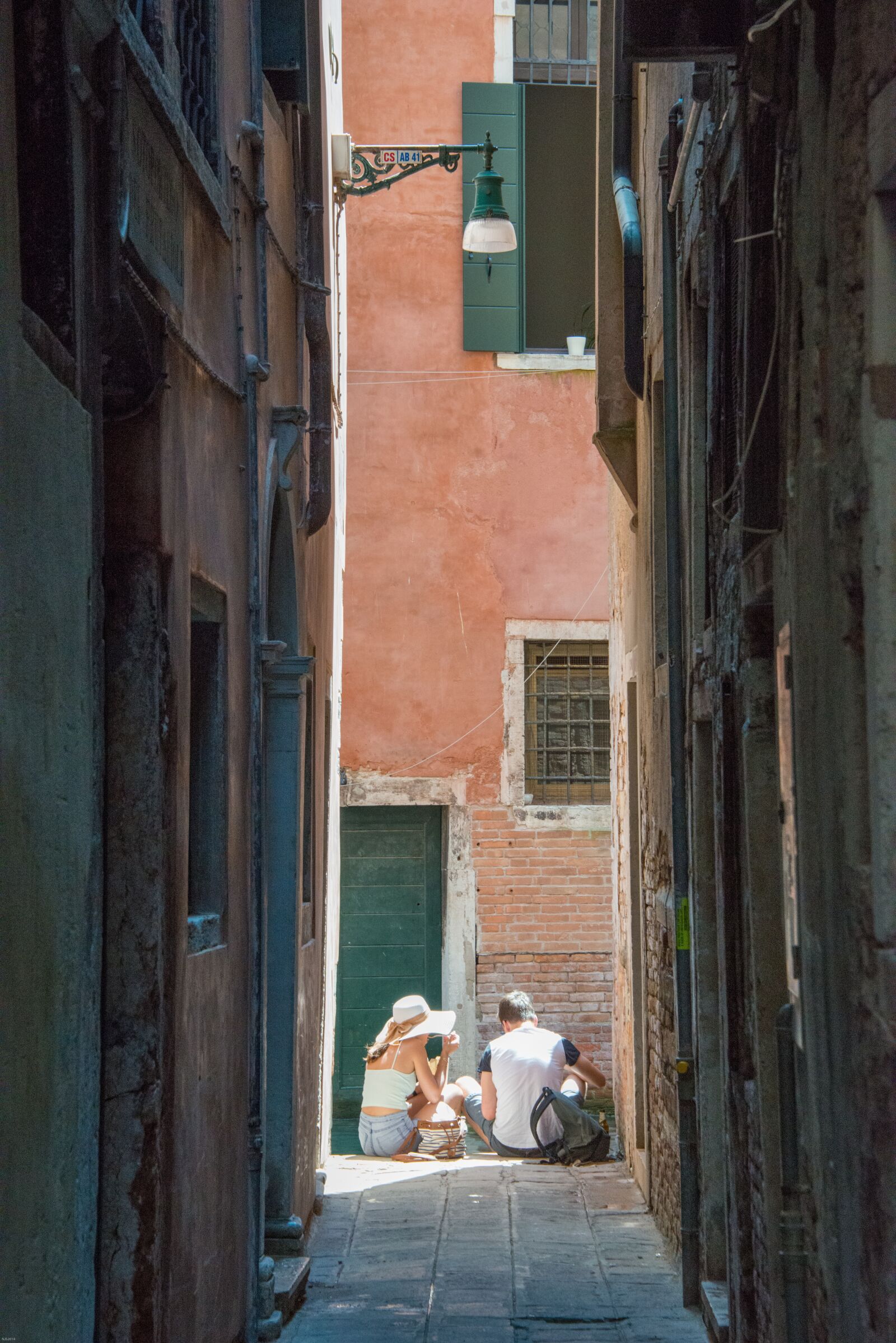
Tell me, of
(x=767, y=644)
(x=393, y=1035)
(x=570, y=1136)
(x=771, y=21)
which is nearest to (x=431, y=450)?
(x=393, y=1035)

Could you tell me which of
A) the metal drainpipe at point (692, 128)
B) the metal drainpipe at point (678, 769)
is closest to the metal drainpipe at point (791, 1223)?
the metal drainpipe at point (678, 769)

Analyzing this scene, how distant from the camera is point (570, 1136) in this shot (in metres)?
10.1

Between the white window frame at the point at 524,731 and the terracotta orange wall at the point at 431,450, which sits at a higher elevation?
the terracotta orange wall at the point at 431,450

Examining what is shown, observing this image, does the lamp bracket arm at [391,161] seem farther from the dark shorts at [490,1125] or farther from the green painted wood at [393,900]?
the green painted wood at [393,900]

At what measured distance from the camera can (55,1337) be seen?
127 inches

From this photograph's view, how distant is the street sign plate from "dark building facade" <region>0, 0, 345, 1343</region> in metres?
2.76

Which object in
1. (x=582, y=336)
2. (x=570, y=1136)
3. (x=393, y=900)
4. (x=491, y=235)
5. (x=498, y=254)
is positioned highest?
(x=498, y=254)

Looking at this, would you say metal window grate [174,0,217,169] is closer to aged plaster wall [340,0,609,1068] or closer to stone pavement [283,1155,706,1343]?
stone pavement [283,1155,706,1343]

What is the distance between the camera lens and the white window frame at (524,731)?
47.0 ft

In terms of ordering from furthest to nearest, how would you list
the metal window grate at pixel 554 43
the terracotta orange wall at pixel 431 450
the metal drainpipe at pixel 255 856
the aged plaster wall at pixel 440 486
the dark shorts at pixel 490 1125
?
the metal window grate at pixel 554 43
the terracotta orange wall at pixel 431 450
the aged plaster wall at pixel 440 486
the dark shorts at pixel 490 1125
the metal drainpipe at pixel 255 856

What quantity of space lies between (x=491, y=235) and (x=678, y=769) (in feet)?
17.5

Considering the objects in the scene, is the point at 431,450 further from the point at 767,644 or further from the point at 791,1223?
the point at 791,1223

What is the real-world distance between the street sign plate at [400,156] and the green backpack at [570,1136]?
575 cm

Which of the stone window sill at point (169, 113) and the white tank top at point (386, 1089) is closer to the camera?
the stone window sill at point (169, 113)
